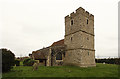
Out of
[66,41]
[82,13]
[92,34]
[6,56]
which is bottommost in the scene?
[6,56]

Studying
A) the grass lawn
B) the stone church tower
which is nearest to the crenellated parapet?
the stone church tower

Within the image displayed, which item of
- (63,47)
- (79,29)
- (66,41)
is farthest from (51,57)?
(79,29)

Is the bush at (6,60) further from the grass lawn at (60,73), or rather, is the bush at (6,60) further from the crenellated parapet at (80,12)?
the crenellated parapet at (80,12)

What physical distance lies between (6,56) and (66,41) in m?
14.3

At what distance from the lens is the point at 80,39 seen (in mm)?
19609

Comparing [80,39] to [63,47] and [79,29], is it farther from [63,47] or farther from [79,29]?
Result: [63,47]

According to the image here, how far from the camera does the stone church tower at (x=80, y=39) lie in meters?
19.4

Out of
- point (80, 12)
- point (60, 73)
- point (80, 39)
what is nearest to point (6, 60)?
point (60, 73)

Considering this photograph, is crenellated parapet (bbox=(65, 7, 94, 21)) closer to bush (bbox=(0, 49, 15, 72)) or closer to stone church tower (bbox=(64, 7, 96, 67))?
stone church tower (bbox=(64, 7, 96, 67))

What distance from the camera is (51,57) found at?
21.1 meters

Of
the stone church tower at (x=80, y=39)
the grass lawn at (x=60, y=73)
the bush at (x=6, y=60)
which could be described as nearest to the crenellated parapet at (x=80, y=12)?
the stone church tower at (x=80, y=39)

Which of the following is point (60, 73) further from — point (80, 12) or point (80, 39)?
point (80, 12)

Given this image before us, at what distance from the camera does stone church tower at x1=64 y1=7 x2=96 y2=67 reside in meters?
19.4

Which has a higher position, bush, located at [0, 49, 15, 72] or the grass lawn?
bush, located at [0, 49, 15, 72]
